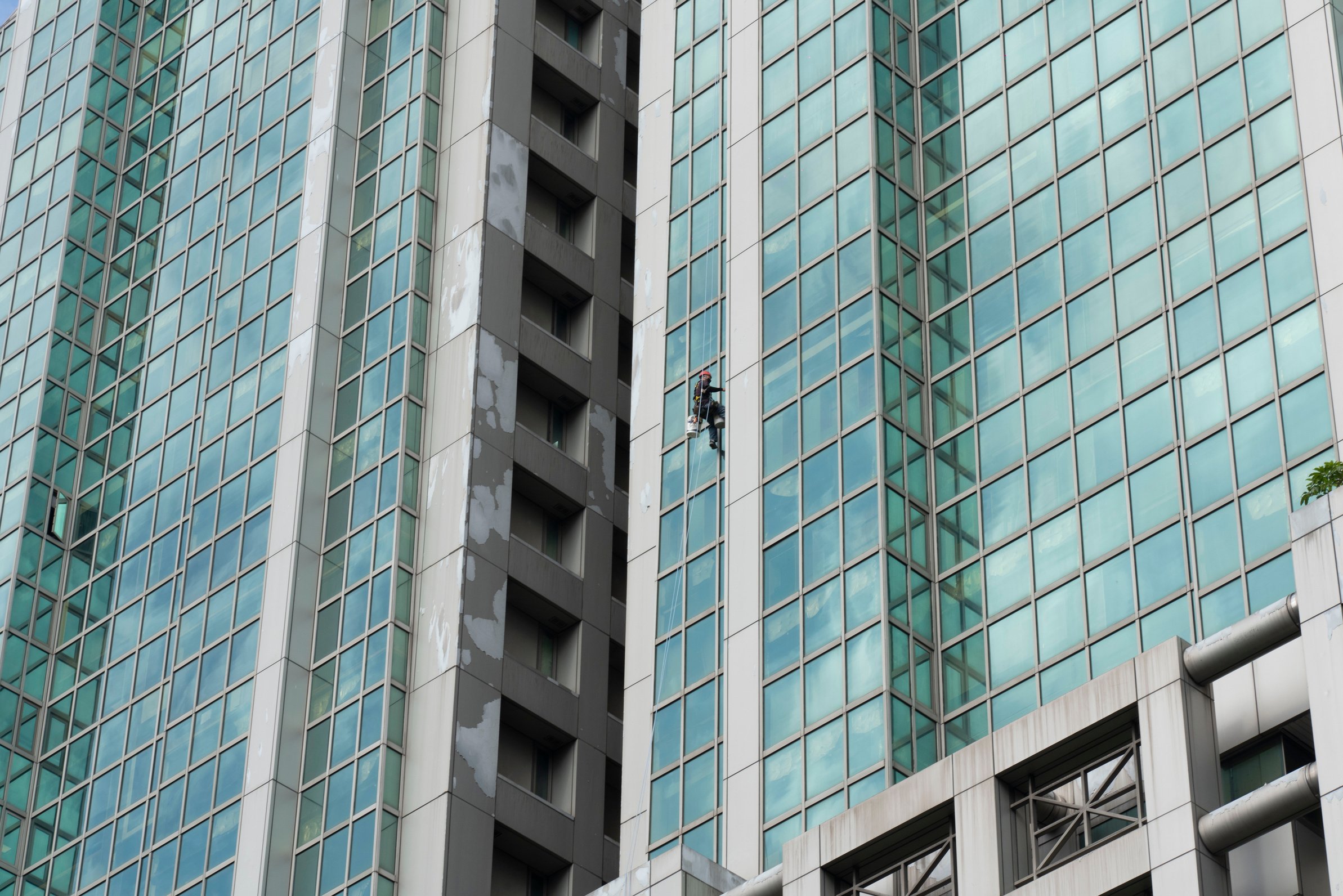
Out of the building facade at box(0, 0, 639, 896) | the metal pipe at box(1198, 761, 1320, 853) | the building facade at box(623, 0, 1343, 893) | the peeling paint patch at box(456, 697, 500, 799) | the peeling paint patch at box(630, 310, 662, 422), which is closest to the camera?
the metal pipe at box(1198, 761, 1320, 853)

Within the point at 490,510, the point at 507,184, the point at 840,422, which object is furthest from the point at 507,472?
the point at 840,422

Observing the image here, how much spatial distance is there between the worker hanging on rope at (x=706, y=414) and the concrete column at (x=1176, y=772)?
2312 centimetres

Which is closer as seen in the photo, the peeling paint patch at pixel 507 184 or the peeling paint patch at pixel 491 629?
the peeling paint patch at pixel 491 629

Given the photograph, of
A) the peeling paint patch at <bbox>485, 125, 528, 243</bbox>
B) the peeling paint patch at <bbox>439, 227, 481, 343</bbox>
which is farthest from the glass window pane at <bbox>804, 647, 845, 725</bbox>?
the peeling paint patch at <bbox>485, 125, 528, 243</bbox>

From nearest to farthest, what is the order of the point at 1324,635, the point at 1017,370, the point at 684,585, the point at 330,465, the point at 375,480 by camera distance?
the point at 1324,635 → the point at 1017,370 → the point at 684,585 → the point at 375,480 → the point at 330,465

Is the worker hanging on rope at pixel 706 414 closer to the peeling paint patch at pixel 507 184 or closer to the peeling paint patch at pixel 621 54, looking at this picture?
the peeling paint patch at pixel 507 184

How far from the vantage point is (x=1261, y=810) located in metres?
45.2

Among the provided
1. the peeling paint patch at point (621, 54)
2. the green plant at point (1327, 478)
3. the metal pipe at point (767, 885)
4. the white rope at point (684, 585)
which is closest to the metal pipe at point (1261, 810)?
the green plant at point (1327, 478)

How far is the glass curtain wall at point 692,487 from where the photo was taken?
64.4 m

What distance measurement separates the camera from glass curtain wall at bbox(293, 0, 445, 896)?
71.1 meters

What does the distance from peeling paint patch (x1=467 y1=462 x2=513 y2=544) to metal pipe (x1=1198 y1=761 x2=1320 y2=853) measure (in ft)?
110

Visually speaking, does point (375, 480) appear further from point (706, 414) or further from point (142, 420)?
point (142, 420)

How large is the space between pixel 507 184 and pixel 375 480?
40.5ft

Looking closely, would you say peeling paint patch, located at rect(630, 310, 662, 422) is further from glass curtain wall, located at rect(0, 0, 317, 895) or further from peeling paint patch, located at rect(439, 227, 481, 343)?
glass curtain wall, located at rect(0, 0, 317, 895)
